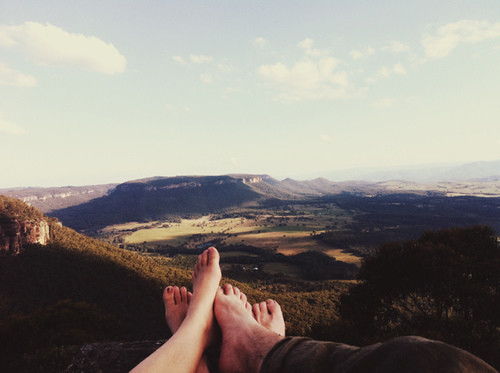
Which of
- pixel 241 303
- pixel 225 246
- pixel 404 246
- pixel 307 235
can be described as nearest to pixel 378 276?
pixel 404 246

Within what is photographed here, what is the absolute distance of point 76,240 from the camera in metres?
55.7

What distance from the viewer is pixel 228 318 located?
4.31 metres

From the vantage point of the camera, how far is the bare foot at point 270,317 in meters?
5.06

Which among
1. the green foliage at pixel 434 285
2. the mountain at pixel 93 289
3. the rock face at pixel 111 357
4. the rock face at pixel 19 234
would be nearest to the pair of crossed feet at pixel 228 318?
the rock face at pixel 111 357

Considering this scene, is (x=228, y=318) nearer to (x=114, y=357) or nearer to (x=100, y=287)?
(x=114, y=357)

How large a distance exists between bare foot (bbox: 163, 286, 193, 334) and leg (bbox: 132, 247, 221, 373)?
0.41m

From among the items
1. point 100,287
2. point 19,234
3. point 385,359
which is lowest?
point 100,287

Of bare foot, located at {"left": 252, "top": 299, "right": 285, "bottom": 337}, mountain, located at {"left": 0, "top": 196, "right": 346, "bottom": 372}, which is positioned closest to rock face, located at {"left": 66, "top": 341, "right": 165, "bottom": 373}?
bare foot, located at {"left": 252, "top": 299, "right": 285, "bottom": 337}

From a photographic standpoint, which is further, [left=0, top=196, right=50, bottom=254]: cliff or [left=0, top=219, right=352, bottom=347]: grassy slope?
[left=0, top=196, right=50, bottom=254]: cliff

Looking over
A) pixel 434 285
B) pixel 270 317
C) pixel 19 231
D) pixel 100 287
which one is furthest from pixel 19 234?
pixel 434 285

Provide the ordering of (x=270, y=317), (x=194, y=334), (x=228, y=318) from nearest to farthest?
(x=194, y=334), (x=228, y=318), (x=270, y=317)

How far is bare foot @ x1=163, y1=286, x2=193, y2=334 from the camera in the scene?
16.5 feet

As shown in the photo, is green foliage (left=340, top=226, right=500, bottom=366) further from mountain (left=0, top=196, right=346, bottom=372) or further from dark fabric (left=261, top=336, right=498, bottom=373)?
dark fabric (left=261, top=336, right=498, bottom=373)

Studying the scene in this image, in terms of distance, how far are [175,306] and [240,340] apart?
7.99 ft
